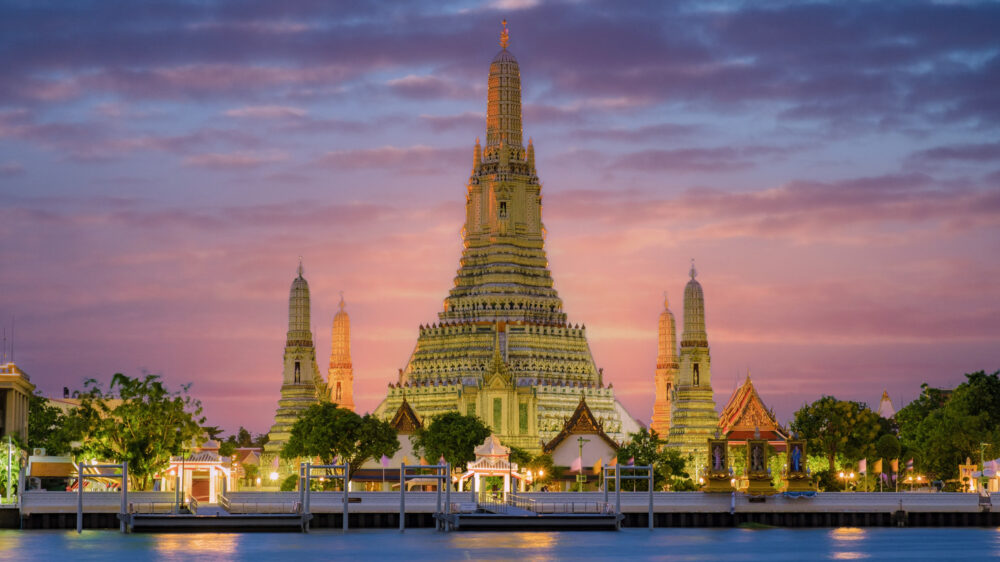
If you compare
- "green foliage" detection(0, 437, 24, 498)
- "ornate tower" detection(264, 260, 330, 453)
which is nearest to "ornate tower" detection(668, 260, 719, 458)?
"ornate tower" detection(264, 260, 330, 453)

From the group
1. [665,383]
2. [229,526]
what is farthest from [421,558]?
[665,383]

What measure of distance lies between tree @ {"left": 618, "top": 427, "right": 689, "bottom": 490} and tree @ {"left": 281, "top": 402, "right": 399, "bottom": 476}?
16.8 meters

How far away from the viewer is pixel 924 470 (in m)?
156

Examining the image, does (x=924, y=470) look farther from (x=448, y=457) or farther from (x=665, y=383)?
(x=448, y=457)

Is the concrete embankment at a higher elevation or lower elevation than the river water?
higher

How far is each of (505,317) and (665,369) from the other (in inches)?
684

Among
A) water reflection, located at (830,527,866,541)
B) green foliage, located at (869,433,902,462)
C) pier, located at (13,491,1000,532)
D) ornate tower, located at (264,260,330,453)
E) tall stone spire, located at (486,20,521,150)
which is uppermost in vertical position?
tall stone spire, located at (486,20,521,150)

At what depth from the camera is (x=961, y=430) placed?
14738 cm

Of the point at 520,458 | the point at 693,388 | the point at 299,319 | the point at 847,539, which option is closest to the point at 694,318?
the point at 693,388

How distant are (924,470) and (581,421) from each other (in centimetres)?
2666

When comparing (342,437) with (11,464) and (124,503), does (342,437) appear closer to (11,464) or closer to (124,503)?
(11,464)

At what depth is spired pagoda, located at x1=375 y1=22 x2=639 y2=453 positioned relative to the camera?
16438cm

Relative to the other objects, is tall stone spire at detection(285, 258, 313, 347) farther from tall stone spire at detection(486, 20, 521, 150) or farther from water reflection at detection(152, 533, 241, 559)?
water reflection at detection(152, 533, 241, 559)

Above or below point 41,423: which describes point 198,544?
below
